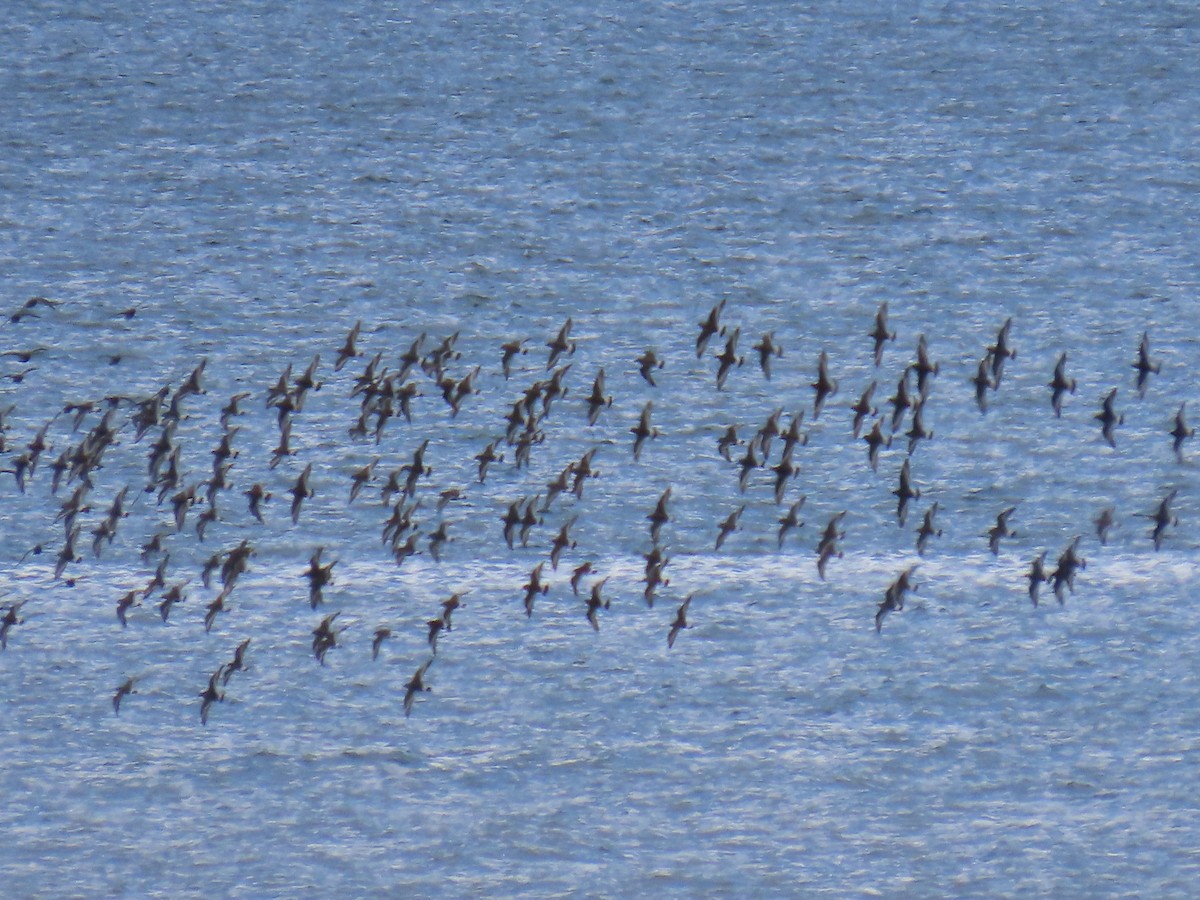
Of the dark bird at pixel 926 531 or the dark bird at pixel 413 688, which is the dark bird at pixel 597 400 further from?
the dark bird at pixel 926 531

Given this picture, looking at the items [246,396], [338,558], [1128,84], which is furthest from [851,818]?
[1128,84]

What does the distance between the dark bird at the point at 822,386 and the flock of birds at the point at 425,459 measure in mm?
20

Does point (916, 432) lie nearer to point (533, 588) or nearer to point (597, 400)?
point (597, 400)

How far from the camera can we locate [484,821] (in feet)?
42.9

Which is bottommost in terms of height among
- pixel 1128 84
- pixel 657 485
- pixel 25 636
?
pixel 25 636

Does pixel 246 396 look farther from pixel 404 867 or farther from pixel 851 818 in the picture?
pixel 851 818

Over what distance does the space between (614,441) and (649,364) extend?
76 centimetres

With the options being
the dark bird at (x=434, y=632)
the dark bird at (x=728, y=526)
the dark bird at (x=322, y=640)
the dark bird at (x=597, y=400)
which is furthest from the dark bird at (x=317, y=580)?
the dark bird at (x=728, y=526)

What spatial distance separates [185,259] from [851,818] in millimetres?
7972

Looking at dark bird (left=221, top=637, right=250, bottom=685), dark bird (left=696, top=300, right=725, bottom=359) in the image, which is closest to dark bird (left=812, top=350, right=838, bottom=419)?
dark bird (left=696, top=300, right=725, bottom=359)

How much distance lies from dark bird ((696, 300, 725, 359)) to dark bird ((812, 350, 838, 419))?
3.32 feet

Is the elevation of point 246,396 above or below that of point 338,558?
above

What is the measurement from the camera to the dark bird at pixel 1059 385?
48.0 ft

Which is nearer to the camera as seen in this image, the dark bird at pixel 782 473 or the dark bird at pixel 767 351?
the dark bird at pixel 782 473
